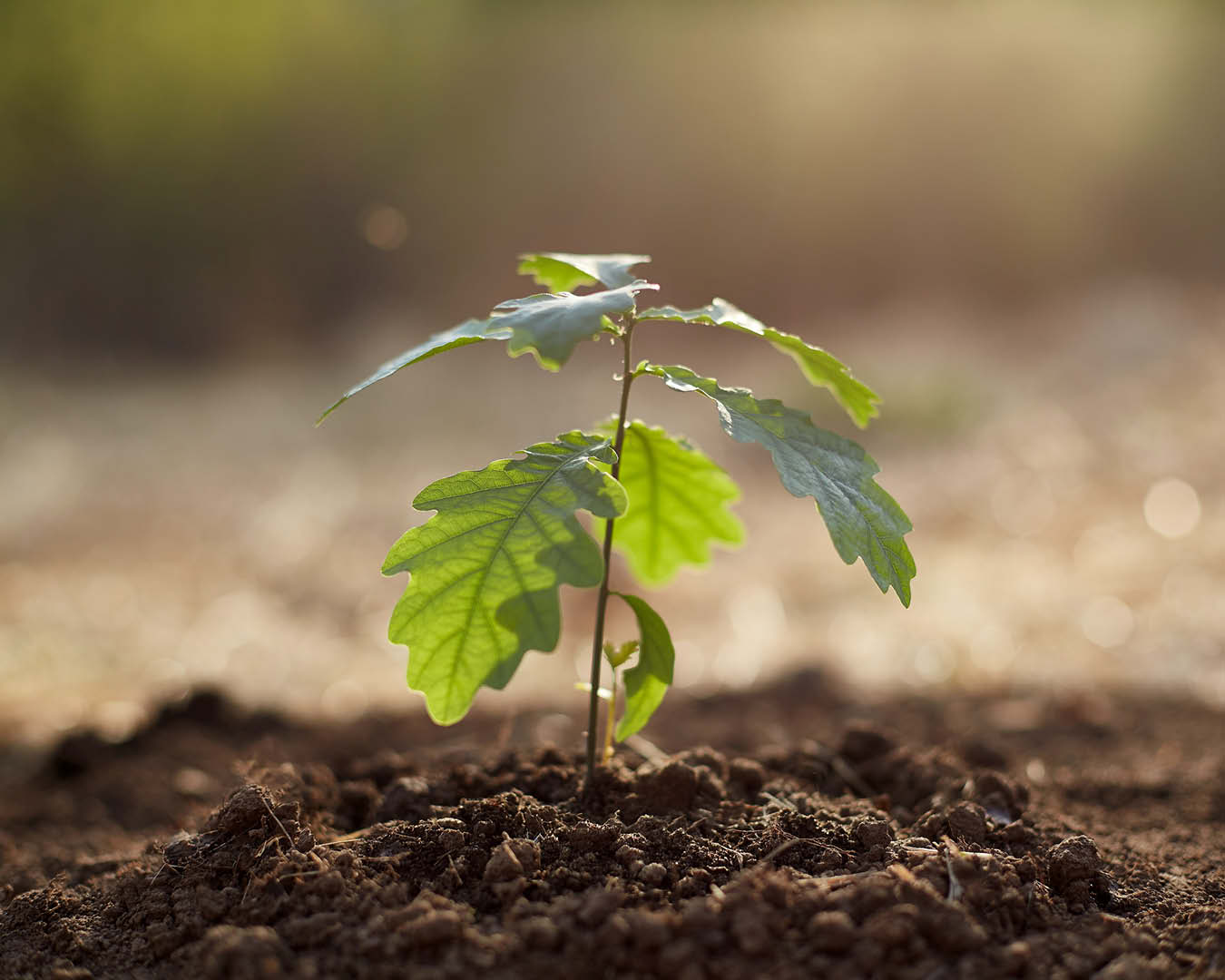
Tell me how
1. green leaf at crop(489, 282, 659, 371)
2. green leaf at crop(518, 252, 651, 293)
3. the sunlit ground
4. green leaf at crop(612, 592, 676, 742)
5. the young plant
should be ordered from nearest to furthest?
green leaf at crop(489, 282, 659, 371)
the young plant
green leaf at crop(518, 252, 651, 293)
green leaf at crop(612, 592, 676, 742)
the sunlit ground

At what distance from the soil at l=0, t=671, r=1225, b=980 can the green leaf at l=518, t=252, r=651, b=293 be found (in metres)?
0.72

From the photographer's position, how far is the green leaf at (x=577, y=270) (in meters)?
1.27

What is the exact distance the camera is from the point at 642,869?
1.20 meters

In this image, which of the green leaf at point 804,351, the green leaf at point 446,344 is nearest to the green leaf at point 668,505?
the green leaf at point 804,351

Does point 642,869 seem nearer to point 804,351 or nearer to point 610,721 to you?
point 610,721

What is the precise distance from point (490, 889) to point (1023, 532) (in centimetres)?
345

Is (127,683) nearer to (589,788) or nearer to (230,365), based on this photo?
(589,788)

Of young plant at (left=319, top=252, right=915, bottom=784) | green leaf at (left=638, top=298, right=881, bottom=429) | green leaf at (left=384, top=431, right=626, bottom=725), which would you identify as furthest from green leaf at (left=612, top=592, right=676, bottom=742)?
green leaf at (left=638, top=298, right=881, bottom=429)

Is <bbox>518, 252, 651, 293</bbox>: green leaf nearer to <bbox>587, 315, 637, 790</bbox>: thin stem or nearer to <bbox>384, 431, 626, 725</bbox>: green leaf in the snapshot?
<bbox>587, 315, 637, 790</bbox>: thin stem

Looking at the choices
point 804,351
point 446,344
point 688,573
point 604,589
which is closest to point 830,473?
point 804,351

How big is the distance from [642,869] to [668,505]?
2.08ft

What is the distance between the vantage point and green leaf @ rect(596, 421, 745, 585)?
158 cm

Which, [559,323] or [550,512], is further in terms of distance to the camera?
[550,512]

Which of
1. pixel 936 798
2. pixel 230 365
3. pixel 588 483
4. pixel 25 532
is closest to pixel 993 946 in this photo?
pixel 936 798
